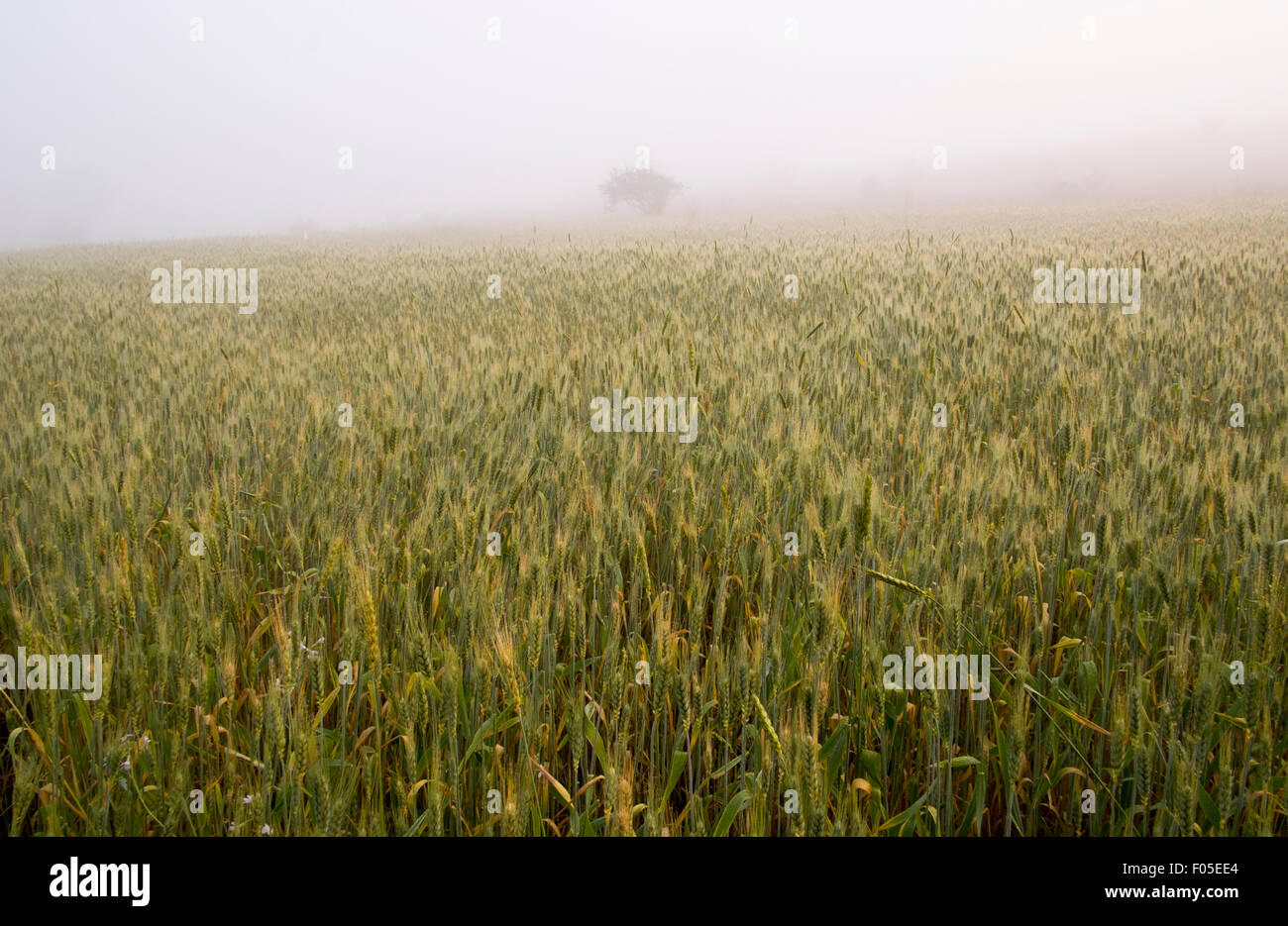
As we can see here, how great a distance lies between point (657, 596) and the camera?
2.21 metres

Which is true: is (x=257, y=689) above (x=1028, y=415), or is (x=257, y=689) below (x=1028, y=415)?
below

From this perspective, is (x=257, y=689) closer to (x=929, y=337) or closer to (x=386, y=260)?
(x=929, y=337)

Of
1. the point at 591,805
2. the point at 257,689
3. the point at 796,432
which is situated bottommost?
the point at 591,805

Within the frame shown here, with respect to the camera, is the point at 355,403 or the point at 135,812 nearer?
the point at 135,812

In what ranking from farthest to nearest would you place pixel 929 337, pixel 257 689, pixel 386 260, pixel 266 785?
pixel 386 260 → pixel 929 337 → pixel 257 689 → pixel 266 785

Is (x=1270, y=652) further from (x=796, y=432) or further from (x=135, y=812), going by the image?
(x=135, y=812)

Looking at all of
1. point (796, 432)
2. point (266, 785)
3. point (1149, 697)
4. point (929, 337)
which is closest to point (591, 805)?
point (266, 785)

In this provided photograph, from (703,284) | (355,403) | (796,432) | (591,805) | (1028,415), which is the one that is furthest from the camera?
(703,284)

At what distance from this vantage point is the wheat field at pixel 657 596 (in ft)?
5.02

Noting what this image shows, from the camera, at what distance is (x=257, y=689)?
1936 mm

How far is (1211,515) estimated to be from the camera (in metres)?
2.33

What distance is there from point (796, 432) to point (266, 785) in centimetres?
209

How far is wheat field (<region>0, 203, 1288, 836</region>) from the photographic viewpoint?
1531mm

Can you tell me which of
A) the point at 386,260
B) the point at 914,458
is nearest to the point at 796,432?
the point at 914,458
